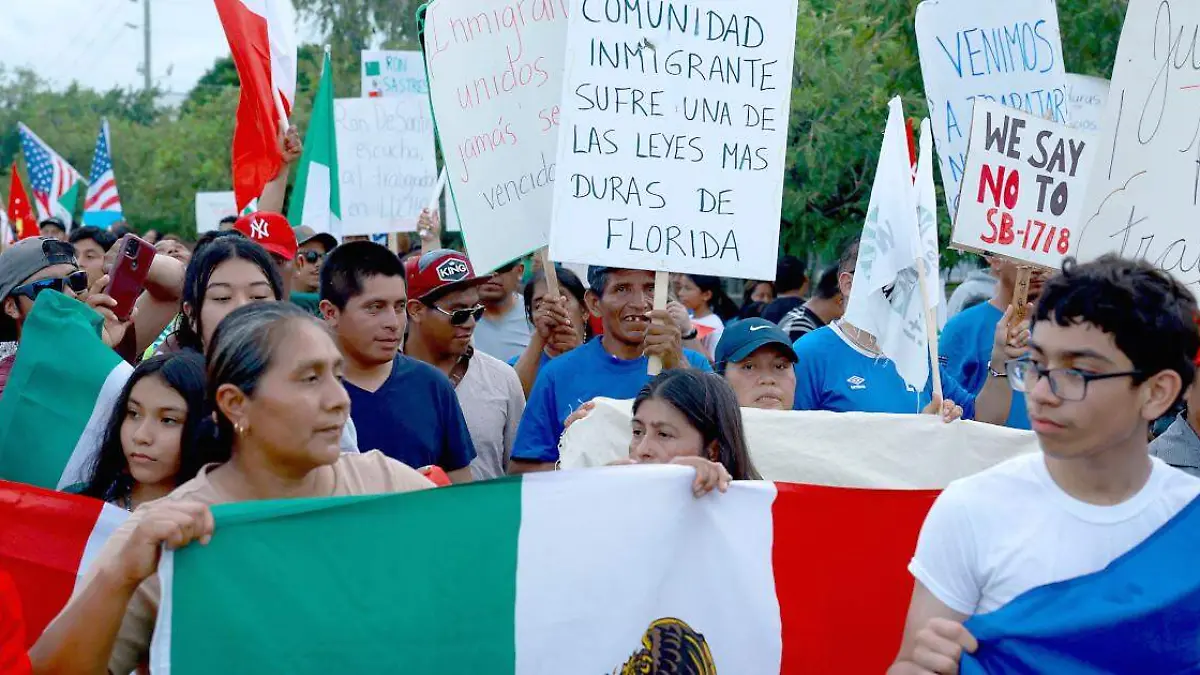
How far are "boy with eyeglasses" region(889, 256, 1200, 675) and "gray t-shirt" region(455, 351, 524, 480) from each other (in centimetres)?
282

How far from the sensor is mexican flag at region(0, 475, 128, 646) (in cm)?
345

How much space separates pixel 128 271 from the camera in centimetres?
497

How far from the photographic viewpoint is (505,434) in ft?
18.1

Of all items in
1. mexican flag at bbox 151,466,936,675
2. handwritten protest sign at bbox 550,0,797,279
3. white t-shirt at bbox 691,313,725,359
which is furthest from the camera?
white t-shirt at bbox 691,313,725,359

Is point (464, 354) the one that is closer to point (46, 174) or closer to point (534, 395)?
point (534, 395)

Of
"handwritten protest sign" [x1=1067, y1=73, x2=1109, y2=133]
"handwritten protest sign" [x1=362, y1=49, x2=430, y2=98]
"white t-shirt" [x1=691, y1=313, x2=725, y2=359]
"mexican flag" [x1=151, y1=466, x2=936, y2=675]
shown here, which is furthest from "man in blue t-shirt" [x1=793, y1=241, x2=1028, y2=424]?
"handwritten protest sign" [x1=362, y1=49, x2=430, y2=98]

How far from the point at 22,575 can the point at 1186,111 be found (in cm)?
354

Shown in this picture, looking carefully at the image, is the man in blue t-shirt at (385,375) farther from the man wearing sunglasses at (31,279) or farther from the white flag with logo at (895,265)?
the white flag with logo at (895,265)

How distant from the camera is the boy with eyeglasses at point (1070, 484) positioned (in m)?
2.71

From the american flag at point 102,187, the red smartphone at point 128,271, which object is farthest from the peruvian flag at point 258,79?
the american flag at point 102,187

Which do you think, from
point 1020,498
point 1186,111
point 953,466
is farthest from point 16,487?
point 1186,111

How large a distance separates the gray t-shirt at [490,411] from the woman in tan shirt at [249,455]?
2.13m

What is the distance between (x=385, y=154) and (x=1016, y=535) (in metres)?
8.07

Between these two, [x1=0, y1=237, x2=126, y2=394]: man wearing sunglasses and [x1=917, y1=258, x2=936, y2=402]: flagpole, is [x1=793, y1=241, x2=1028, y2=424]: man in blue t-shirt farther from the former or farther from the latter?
[x1=0, y1=237, x2=126, y2=394]: man wearing sunglasses
